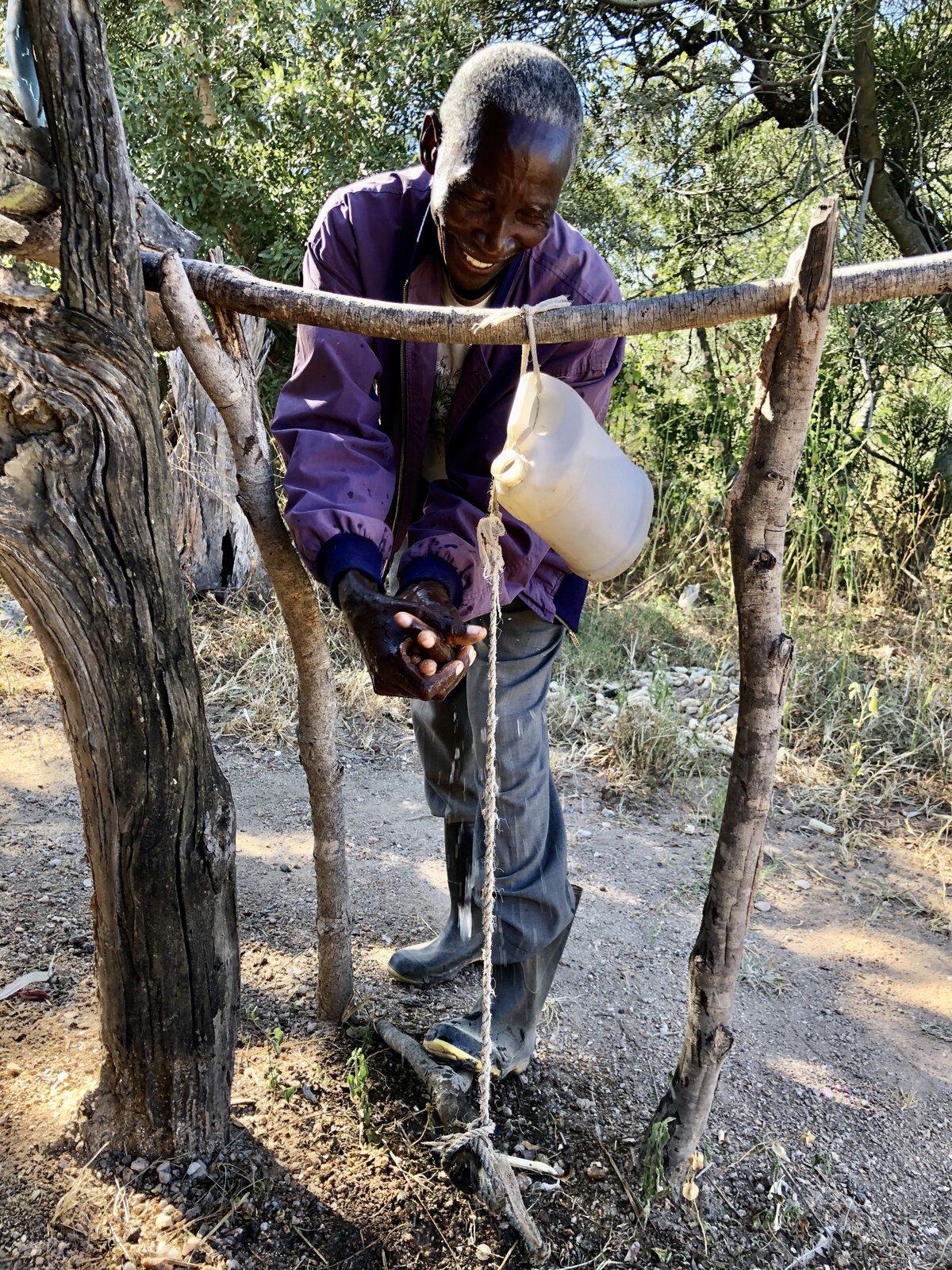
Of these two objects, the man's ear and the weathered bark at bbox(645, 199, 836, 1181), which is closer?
the weathered bark at bbox(645, 199, 836, 1181)

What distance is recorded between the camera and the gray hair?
151 centimetres

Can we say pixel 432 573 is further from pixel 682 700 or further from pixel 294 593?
pixel 682 700

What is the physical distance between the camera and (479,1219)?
1.67 meters

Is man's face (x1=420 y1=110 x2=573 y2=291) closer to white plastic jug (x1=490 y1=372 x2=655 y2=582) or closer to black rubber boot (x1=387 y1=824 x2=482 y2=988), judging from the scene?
white plastic jug (x1=490 y1=372 x2=655 y2=582)

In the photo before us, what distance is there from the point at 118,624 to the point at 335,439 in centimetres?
54

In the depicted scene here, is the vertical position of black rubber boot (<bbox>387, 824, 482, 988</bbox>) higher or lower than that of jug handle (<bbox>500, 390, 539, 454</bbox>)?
lower

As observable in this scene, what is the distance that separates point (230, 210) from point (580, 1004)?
452 cm

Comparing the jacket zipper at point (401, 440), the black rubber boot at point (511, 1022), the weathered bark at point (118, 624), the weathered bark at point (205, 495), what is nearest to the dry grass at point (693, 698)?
the weathered bark at point (205, 495)

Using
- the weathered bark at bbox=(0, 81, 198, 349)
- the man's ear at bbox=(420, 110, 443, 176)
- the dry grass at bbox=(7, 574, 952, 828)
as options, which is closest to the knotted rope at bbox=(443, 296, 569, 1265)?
the man's ear at bbox=(420, 110, 443, 176)

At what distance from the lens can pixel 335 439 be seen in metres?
1.67

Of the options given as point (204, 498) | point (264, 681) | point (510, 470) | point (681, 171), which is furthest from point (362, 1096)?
point (681, 171)

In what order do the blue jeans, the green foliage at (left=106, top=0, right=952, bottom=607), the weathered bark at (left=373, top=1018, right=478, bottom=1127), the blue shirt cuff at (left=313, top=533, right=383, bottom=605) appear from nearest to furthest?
the blue shirt cuff at (left=313, top=533, right=383, bottom=605)
the weathered bark at (left=373, top=1018, right=478, bottom=1127)
the blue jeans
the green foliage at (left=106, top=0, right=952, bottom=607)

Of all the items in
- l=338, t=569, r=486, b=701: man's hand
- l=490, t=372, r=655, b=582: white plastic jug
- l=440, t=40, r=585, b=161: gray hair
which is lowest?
l=338, t=569, r=486, b=701: man's hand

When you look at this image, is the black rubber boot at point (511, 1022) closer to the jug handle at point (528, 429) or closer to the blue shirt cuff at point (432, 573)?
the blue shirt cuff at point (432, 573)
